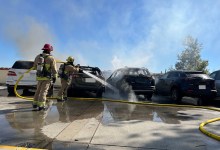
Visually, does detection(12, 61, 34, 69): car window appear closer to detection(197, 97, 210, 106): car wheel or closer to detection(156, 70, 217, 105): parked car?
detection(156, 70, 217, 105): parked car

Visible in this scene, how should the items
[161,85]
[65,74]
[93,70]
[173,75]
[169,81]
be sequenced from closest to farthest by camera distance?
[65,74]
[93,70]
[173,75]
[169,81]
[161,85]

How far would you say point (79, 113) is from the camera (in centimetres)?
769

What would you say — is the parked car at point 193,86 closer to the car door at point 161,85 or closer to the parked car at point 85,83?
the car door at point 161,85

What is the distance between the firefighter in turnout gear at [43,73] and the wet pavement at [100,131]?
1.28 feet

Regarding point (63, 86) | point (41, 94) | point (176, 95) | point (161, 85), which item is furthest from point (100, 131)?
point (161, 85)

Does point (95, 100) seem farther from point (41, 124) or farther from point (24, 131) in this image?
point (24, 131)

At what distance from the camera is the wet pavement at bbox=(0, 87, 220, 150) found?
4.66m

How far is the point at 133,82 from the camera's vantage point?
11.5 m

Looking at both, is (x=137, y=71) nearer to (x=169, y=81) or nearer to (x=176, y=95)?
(x=169, y=81)

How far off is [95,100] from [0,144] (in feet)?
21.7

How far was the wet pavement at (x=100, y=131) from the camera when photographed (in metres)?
4.66

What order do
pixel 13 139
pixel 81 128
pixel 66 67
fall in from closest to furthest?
pixel 13 139 < pixel 81 128 < pixel 66 67

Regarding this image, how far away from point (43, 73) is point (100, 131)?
325 centimetres

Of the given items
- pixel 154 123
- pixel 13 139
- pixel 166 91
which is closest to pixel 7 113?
pixel 13 139
